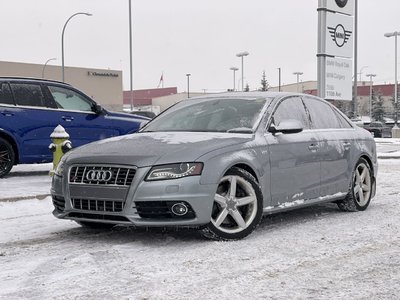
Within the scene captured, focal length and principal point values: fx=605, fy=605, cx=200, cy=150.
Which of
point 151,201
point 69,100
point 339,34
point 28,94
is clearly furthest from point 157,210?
point 339,34

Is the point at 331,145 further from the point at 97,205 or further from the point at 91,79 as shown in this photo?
the point at 91,79

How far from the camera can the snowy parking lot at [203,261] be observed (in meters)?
3.92

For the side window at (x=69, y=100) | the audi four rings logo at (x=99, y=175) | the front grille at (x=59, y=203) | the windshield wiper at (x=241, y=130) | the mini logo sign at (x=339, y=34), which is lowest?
the front grille at (x=59, y=203)

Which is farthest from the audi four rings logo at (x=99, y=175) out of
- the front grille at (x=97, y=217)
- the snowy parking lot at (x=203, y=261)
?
the snowy parking lot at (x=203, y=261)

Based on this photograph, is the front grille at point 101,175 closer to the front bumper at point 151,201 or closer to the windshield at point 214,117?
the front bumper at point 151,201

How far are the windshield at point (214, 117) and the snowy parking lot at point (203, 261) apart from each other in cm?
109

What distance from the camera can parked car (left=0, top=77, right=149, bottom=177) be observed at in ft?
33.4

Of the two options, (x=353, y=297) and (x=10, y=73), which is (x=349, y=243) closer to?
(x=353, y=297)

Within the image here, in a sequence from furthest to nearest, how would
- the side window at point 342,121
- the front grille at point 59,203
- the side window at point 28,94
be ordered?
the side window at point 28,94 → the side window at point 342,121 → the front grille at point 59,203

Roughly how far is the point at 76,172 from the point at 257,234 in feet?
5.96

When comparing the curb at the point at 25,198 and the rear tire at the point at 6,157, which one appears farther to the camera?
the rear tire at the point at 6,157

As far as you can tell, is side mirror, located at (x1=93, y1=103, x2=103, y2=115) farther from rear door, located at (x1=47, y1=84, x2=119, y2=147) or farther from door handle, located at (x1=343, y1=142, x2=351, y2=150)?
door handle, located at (x1=343, y1=142, x2=351, y2=150)

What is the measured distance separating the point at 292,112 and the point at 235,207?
1.70 m

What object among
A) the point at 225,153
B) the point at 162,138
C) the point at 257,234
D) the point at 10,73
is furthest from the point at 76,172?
the point at 10,73
